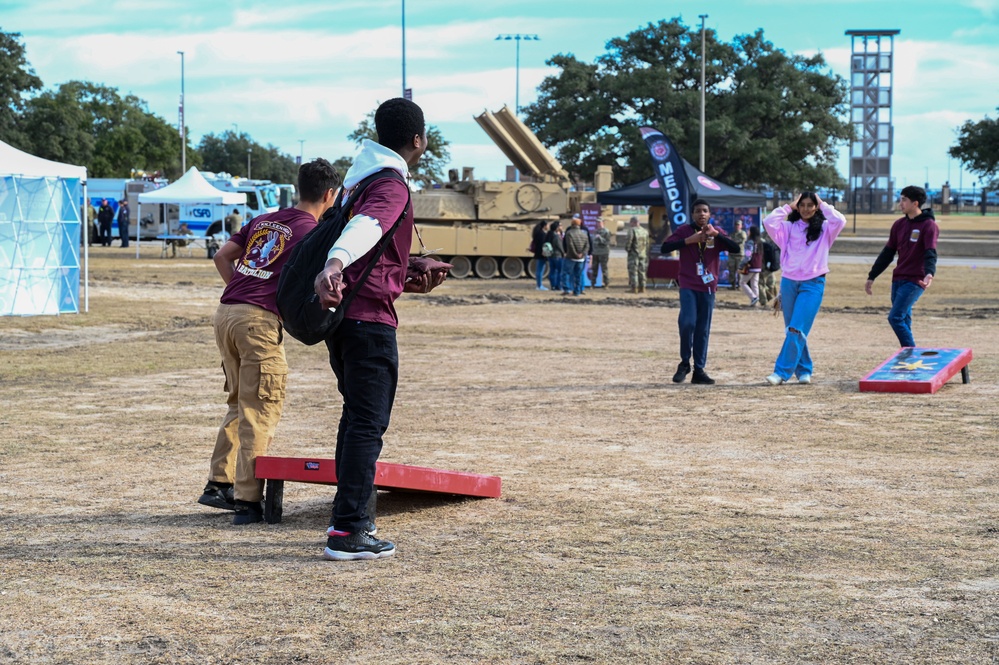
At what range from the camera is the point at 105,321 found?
19219 mm

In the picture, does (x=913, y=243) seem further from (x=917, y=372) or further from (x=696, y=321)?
(x=696, y=321)

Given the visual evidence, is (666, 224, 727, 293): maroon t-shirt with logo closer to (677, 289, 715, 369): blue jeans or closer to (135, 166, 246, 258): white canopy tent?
(677, 289, 715, 369): blue jeans

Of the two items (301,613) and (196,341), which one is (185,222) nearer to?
(196,341)

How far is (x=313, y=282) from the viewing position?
5.16m

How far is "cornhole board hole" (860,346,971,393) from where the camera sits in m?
11.1

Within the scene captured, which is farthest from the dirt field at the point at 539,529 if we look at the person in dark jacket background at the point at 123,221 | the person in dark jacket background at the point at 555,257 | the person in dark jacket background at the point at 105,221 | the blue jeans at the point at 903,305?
the person in dark jacket background at the point at 105,221

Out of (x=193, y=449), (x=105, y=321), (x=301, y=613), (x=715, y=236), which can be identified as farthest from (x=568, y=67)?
(x=301, y=613)

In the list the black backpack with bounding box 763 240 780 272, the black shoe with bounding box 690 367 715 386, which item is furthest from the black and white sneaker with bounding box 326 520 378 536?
the black backpack with bounding box 763 240 780 272

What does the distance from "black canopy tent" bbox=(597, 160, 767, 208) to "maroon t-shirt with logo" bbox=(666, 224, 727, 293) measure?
45.8 feet

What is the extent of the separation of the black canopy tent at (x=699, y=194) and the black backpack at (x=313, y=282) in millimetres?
20911

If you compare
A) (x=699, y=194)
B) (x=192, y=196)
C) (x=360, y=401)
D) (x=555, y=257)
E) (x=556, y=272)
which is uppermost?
(x=192, y=196)

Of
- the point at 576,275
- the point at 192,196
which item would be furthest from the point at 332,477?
the point at 192,196

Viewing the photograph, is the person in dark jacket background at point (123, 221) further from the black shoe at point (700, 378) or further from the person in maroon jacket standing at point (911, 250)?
the person in maroon jacket standing at point (911, 250)

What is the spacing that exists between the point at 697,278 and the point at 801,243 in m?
0.99
